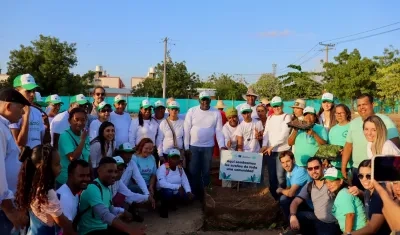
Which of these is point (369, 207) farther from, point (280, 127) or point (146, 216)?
point (146, 216)

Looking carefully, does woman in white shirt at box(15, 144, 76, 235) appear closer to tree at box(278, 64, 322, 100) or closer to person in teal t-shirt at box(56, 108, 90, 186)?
person in teal t-shirt at box(56, 108, 90, 186)

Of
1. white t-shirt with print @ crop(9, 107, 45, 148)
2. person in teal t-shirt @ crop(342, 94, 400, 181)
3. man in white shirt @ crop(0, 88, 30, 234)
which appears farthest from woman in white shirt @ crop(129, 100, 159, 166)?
man in white shirt @ crop(0, 88, 30, 234)

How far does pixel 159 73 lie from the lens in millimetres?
46438

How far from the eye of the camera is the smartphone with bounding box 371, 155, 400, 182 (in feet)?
9.18

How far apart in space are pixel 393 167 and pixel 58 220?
2591 millimetres

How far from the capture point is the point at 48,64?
29.8m

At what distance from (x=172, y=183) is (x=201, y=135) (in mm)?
974

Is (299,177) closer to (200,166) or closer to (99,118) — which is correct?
(200,166)

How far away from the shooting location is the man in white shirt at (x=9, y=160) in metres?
3.13

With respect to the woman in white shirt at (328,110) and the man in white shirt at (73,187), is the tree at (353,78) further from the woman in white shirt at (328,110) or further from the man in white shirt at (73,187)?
the man in white shirt at (73,187)

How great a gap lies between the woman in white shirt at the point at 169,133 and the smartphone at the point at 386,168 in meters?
4.79

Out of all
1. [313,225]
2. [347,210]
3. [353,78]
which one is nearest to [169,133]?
[313,225]

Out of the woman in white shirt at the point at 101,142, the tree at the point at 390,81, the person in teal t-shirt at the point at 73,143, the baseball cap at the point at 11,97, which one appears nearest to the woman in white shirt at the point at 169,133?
the woman in white shirt at the point at 101,142

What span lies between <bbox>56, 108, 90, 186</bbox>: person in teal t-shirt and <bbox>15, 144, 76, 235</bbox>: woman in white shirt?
1.66 m
